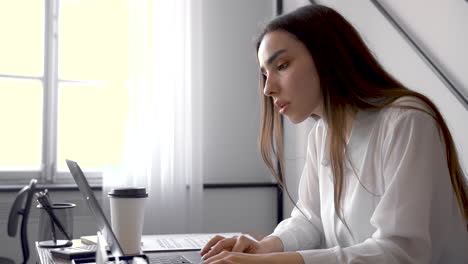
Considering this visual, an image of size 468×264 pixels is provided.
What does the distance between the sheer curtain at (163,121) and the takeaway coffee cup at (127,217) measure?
5.11 feet

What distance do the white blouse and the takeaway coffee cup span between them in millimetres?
382

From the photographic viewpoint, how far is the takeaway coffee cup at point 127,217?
117 centimetres

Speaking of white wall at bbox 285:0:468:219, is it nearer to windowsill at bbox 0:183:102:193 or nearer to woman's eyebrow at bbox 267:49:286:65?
woman's eyebrow at bbox 267:49:286:65

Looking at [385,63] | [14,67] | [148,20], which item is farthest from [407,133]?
[14,67]

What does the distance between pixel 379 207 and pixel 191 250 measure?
1.54 feet

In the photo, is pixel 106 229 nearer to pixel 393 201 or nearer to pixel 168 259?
pixel 168 259

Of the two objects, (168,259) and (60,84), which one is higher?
→ (60,84)

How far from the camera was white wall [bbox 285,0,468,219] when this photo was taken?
70.3 inches

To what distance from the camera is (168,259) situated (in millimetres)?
1073

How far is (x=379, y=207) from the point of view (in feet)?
3.29

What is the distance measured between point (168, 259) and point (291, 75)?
0.52 metres

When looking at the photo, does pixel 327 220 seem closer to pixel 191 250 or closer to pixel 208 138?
pixel 191 250

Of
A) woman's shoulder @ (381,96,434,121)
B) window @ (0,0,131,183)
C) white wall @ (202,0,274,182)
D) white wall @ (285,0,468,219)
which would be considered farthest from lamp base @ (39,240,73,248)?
white wall @ (202,0,274,182)

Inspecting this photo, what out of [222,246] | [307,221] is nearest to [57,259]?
[222,246]
